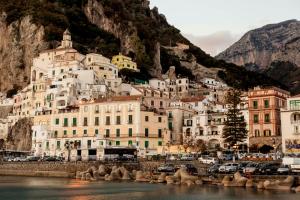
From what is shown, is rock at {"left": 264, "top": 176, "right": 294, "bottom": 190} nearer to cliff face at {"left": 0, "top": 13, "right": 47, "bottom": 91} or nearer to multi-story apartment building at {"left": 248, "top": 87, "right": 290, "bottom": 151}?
multi-story apartment building at {"left": 248, "top": 87, "right": 290, "bottom": 151}

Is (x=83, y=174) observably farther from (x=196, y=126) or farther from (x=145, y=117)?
(x=196, y=126)

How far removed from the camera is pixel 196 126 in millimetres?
82562

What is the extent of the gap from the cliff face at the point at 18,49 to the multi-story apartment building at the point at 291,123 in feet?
251

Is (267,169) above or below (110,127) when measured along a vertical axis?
below

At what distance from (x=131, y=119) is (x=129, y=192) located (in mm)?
31848

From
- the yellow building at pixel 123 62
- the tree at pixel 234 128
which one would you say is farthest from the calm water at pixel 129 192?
the yellow building at pixel 123 62

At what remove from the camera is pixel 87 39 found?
14325 centimetres

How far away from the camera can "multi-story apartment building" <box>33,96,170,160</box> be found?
252 ft

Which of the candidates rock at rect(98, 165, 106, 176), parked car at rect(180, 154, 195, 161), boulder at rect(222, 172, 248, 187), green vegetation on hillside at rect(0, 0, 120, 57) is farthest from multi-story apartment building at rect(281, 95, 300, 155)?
green vegetation on hillside at rect(0, 0, 120, 57)

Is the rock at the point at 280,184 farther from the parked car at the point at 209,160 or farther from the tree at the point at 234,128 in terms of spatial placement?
the tree at the point at 234,128

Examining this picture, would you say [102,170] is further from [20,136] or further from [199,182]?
[20,136]

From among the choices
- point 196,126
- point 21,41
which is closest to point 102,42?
point 21,41

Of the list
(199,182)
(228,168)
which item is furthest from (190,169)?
(228,168)

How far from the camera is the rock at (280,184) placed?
44.6 meters
